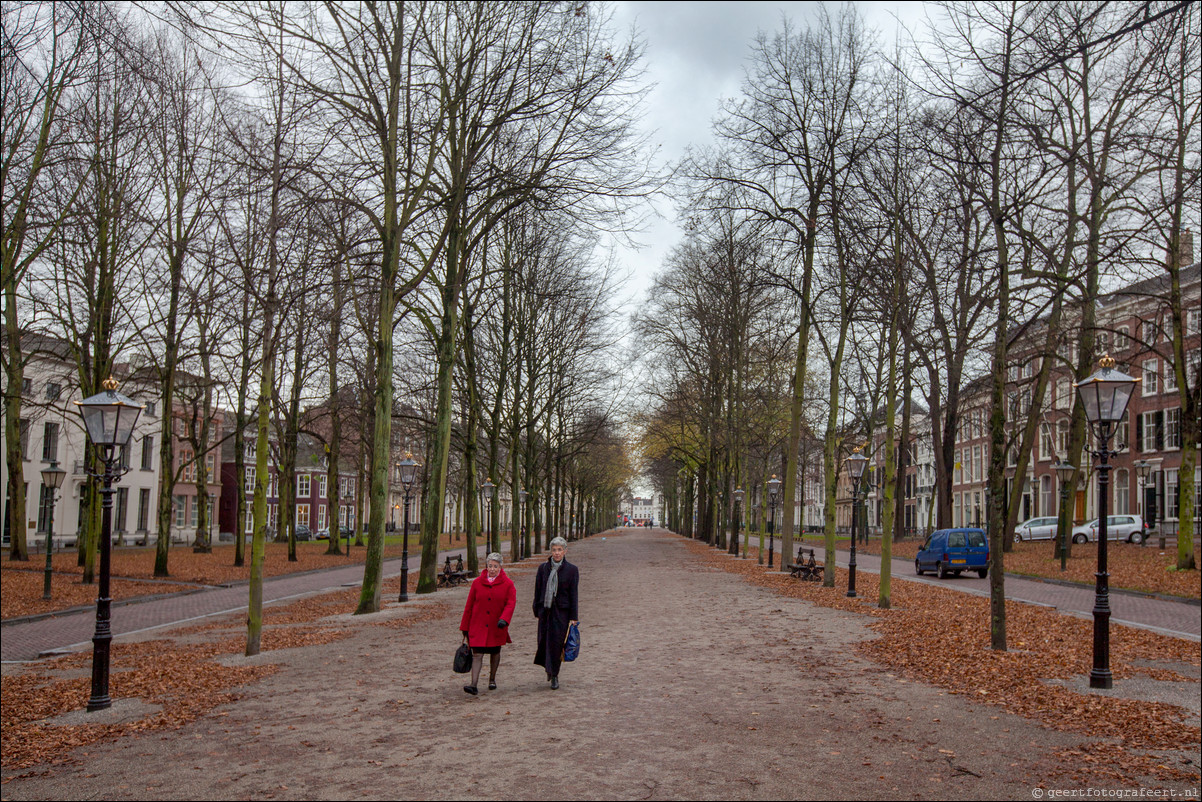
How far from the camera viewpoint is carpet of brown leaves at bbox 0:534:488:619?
2178cm

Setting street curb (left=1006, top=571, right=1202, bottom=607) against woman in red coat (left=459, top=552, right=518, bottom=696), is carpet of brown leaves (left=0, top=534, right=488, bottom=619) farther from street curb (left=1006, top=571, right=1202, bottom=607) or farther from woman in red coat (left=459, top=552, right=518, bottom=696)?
street curb (left=1006, top=571, right=1202, bottom=607)

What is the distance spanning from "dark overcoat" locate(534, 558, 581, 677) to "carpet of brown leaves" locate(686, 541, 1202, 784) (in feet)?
13.0

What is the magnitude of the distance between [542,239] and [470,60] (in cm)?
1098

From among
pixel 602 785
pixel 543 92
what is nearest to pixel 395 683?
pixel 602 785

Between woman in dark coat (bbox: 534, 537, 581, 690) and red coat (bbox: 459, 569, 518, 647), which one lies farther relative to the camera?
woman in dark coat (bbox: 534, 537, 581, 690)

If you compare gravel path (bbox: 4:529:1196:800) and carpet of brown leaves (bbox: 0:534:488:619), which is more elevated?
gravel path (bbox: 4:529:1196:800)

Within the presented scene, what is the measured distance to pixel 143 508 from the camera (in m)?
55.7

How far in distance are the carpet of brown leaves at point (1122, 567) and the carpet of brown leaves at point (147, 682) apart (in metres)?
17.0

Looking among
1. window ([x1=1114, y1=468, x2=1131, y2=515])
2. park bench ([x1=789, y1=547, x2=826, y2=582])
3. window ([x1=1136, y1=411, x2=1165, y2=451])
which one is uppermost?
window ([x1=1136, y1=411, x2=1165, y2=451])

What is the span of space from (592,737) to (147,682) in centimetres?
667

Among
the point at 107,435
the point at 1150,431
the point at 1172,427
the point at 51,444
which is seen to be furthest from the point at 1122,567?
the point at 51,444

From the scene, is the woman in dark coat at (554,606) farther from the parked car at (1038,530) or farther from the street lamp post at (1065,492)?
Result: the parked car at (1038,530)

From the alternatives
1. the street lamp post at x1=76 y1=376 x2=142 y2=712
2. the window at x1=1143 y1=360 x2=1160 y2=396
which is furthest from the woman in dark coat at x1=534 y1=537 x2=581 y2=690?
the window at x1=1143 y1=360 x2=1160 y2=396

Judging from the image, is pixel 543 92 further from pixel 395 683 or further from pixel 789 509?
Answer: pixel 789 509
